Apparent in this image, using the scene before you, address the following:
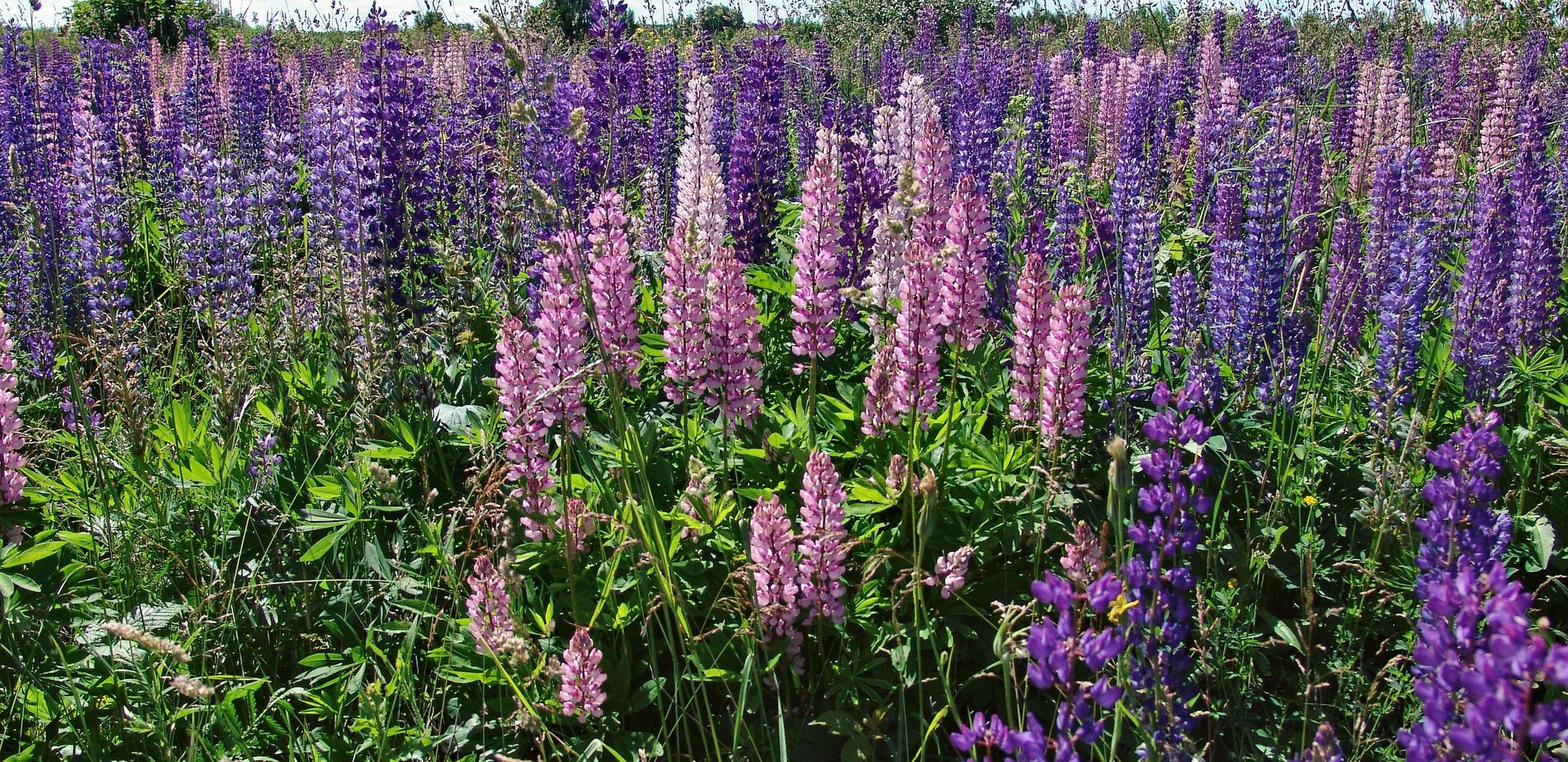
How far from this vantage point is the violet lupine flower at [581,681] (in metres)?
2.39

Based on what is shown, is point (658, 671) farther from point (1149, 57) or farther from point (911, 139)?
point (1149, 57)

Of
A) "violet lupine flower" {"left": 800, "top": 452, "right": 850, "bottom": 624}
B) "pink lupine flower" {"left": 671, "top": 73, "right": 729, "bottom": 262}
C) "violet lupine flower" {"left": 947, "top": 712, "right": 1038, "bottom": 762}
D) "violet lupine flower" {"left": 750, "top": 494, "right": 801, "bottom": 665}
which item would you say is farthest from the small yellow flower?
"pink lupine flower" {"left": 671, "top": 73, "right": 729, "bottom": 262}

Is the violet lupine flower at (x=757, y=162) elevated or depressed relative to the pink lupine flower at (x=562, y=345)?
elevated

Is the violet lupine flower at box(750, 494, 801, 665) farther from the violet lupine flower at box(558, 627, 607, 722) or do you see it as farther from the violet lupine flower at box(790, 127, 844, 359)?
the violet lupine flower at box(790, 127, 844, 359)

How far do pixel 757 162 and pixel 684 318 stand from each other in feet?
6.17

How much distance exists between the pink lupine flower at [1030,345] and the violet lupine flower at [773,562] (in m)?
0.79

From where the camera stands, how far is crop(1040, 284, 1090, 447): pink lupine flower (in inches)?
106

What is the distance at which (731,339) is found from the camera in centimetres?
294

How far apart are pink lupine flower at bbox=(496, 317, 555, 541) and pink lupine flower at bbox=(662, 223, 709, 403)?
37cm

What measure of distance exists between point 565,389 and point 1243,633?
1.80m

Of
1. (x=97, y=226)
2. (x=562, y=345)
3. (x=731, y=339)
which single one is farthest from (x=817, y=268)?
(x=97, y=226)

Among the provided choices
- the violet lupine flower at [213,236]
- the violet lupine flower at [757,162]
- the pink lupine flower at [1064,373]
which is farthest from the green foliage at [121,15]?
the pink lupine flower at [1064,373]

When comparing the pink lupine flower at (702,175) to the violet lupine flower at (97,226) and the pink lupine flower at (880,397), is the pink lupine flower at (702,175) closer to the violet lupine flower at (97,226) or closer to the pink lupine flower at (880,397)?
the pink lupine flower at (880,397)

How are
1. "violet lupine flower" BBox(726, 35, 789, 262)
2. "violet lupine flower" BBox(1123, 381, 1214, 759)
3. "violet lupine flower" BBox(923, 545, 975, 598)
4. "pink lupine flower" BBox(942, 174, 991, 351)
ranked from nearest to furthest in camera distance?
"violet lupine flower" BBox(1123, 381, 1214, 759) < "violet lupine flower" BBox(923, 545, 975, 598) < "pink lupine flower" BBox(942, 174, 991, 351) < "violet lupine flower" BBox(726, 35, 789, 262)
